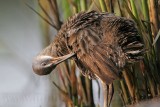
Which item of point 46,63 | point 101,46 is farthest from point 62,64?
point 101,46

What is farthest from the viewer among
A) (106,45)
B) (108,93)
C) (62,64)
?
(62,64)

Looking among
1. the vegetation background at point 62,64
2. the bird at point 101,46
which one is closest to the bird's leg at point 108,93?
the bird at point 101,46

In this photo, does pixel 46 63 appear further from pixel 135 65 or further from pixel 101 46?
pixel 135 65

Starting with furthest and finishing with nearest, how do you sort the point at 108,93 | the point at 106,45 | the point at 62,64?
the point at 62,64, the point at 108,93, the point at 106,45

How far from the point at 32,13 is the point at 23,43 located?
0.54ft

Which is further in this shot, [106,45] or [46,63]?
[46,63]

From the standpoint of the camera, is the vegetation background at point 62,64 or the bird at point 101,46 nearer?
the bird at point 101,46

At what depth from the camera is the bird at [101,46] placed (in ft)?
5.08

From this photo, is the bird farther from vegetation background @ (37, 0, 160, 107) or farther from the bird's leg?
vegetation background @ (37, 0, 160, 107)

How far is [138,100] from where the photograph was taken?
1773mm

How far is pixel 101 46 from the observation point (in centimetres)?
158

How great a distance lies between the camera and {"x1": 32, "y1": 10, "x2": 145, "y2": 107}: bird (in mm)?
1548

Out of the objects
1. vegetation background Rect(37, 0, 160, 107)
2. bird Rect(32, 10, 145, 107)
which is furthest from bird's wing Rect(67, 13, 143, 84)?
vegetation background Rect(37, 0, 160, 107)

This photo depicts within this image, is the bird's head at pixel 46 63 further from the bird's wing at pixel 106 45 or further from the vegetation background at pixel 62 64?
the vegetation background at pixel 62 64
